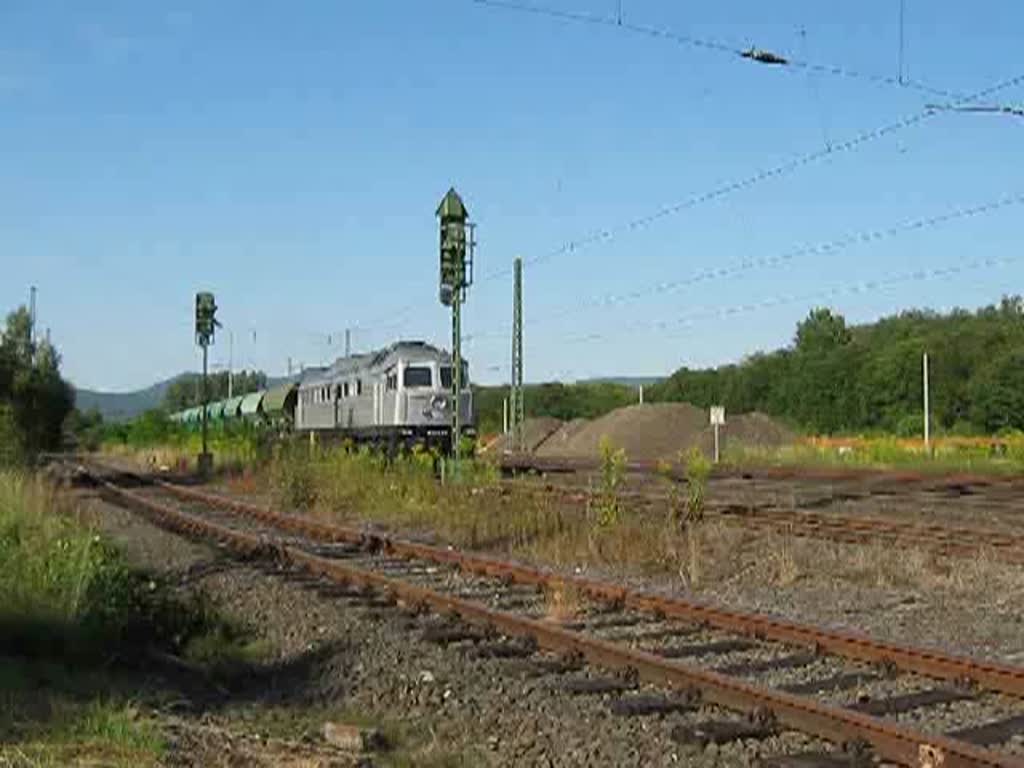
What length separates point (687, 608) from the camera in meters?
11.1

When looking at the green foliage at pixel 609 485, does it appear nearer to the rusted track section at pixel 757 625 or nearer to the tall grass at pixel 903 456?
the rusted track section at pixel 757 625

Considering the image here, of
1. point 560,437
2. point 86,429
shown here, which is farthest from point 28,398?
point 86,429

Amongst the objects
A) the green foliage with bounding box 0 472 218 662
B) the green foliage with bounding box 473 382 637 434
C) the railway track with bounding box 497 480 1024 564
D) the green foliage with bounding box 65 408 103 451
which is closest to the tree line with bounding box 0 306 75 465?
the railway track with bounding box 497 480 1024 564

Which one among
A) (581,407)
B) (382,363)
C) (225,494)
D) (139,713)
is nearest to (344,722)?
(139,713)

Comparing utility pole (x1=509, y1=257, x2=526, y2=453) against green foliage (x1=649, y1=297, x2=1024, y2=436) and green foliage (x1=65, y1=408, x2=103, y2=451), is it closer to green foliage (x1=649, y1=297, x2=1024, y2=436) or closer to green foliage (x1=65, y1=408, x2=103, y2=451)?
green foliage (x1=649, y1=297, x2=1024, y2=436)

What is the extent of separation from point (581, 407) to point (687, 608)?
10027 cm

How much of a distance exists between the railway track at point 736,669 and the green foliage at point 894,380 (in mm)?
66625

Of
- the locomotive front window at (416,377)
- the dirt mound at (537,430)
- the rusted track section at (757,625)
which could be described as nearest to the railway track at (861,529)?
the rusted track section at (757,625)

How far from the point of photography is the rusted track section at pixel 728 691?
624 cm

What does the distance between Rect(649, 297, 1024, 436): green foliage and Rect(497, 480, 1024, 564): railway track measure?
57.2 metres

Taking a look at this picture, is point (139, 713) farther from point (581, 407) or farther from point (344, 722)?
point (581, 407)

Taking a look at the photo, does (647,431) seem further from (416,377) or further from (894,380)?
(894,380)

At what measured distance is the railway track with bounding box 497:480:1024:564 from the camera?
15461 mm

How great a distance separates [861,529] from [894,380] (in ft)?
230
